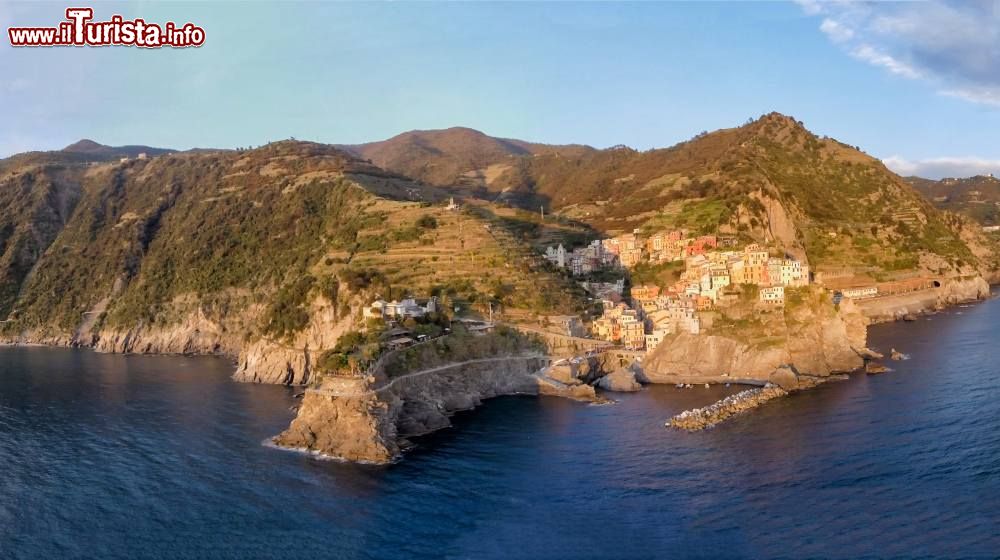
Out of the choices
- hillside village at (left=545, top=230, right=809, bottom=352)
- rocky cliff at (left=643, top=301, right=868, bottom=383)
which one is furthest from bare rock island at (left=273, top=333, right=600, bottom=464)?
hillside village at (left=545, top=230, right=809, bottom=352)

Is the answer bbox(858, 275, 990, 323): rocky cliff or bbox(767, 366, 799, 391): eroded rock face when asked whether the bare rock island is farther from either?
bbox(858, 275, 990, 323): rocky cliff

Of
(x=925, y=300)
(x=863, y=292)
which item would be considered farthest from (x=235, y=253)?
(x=925, y=300)

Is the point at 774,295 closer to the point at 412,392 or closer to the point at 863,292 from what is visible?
the point at 412,392

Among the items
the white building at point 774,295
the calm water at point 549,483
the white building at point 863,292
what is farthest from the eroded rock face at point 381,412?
the white building at point 863,292

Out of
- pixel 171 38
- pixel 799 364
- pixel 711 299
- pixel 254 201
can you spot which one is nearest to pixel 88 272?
pixel 254 201

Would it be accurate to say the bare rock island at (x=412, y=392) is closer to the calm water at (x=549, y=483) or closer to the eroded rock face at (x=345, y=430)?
the eroded rock face at (x=345, y=430)

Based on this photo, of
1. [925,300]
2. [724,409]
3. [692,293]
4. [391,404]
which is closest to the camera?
[391,404]
